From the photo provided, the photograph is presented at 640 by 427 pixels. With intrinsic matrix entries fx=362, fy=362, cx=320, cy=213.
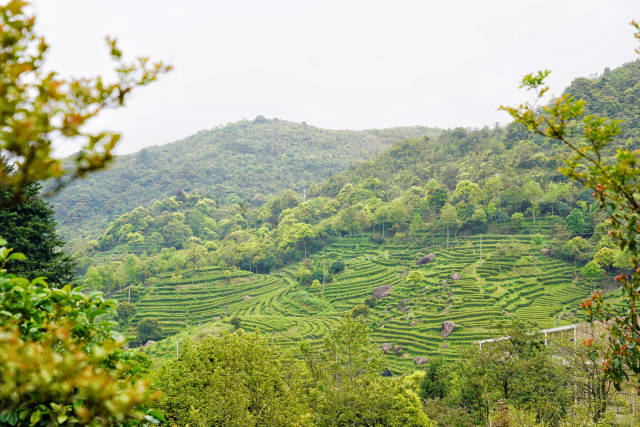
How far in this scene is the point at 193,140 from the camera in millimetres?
159375

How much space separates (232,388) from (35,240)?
8885mm

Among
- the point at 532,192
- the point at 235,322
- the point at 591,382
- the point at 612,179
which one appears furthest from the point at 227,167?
the point at 612,179

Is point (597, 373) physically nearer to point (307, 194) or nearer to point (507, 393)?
point (507, 393)

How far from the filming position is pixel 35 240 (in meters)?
13.0

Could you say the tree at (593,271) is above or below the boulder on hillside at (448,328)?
above

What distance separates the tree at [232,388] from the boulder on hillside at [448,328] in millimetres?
22060

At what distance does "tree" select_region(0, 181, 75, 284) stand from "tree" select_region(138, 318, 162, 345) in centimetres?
2903

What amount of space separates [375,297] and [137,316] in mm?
29020

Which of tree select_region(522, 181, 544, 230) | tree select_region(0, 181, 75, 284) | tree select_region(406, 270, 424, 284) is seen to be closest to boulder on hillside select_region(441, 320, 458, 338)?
tree select_region(406, 270, 424, 284)

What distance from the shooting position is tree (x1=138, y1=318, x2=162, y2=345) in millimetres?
39531

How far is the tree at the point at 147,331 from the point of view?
3953cm

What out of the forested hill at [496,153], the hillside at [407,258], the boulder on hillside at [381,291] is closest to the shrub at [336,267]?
the hillside at [407,258]

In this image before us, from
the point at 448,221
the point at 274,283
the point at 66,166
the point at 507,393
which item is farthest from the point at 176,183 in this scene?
the point at 66,166

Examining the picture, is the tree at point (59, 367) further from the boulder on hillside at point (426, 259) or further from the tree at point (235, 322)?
the boulder on hillside at point (426, 259)
